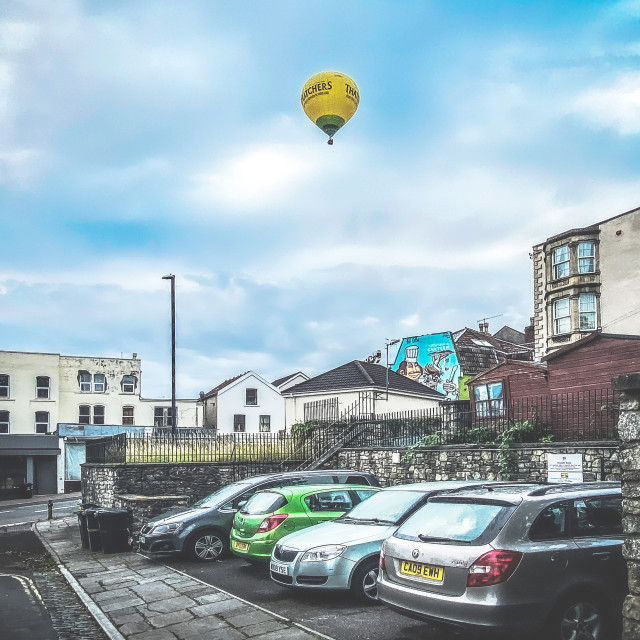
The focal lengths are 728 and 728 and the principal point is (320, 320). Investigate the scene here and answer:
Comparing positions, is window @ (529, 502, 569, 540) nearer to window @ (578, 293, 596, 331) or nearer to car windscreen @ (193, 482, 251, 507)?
car windscreen @ (193, 482, 251, 507)

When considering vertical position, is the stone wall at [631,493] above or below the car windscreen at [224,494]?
above

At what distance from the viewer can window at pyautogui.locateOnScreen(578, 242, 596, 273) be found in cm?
3438

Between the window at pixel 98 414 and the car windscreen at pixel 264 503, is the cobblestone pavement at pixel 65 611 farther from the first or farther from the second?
the window at pixel 98 414

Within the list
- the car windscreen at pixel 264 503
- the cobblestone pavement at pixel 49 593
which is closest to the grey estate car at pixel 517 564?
the cobblestone pavement at pixel 49 593

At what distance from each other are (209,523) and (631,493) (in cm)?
1017

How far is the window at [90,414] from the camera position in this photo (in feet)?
182

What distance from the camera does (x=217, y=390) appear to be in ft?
192

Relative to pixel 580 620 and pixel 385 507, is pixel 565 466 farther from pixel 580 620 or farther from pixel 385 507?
pixel 580 620

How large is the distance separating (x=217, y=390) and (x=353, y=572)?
164 ft

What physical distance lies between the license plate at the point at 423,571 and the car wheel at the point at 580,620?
107 centimetres

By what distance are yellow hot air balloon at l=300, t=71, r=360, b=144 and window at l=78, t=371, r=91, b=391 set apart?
153ft

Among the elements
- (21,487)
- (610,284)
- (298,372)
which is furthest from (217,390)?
(610,284)

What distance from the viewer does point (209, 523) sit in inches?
562

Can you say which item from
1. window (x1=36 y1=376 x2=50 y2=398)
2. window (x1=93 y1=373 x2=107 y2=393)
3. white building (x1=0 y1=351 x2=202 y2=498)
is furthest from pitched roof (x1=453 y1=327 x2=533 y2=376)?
window (x1=36 y1=376 x2=50 y2=398)
